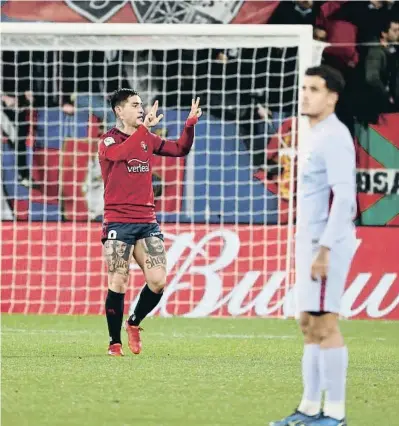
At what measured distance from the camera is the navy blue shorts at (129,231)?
388 inches

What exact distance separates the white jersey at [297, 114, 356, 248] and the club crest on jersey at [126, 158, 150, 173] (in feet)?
11.8

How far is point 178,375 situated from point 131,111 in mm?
2204

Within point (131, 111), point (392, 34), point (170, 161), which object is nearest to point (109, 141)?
point (131, 111)

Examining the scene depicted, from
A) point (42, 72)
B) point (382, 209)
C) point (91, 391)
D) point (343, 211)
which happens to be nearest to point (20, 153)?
point (42, 72)

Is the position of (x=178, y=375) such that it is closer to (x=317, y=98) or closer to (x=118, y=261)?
(x=118, y=261)

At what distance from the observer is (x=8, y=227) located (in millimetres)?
14273

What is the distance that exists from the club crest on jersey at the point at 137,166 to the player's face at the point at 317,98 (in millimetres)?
3629

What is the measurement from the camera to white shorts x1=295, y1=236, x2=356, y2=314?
6.22 m

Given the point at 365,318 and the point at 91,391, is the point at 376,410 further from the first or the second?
the point at 365,318

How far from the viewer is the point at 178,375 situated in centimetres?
840

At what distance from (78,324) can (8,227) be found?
1790 millimetres

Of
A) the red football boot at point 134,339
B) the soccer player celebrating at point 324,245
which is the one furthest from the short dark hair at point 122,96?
the soccer player celebrating at point 324,245

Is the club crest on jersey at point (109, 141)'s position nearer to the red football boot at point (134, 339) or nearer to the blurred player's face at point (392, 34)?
the red football boot at point (134, 339)

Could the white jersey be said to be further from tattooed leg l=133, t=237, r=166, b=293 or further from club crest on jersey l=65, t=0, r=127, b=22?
club crest on jersey l=65, t=0, r=127, b=22
